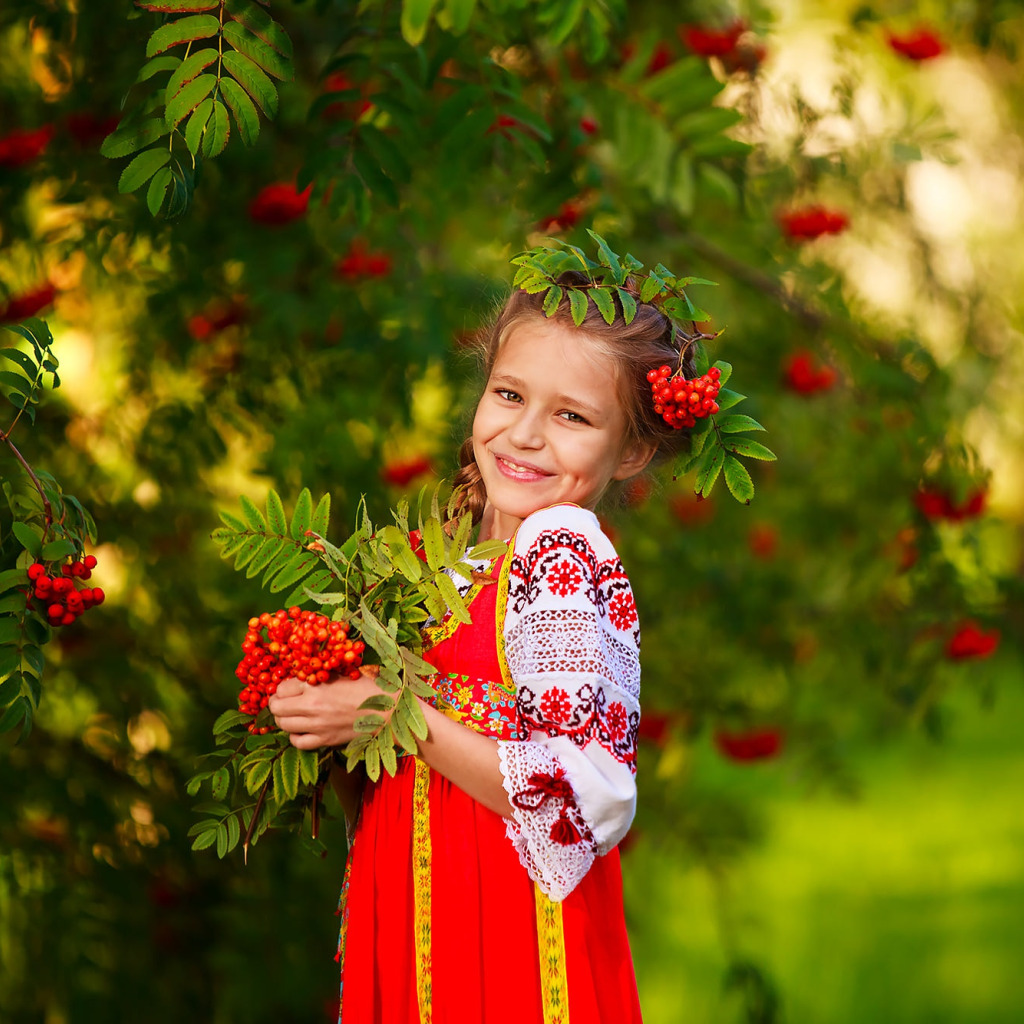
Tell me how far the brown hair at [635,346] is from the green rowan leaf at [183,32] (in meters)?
0.54

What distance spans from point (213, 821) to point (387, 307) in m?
1.48

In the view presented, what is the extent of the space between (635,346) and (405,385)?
3.97 feet

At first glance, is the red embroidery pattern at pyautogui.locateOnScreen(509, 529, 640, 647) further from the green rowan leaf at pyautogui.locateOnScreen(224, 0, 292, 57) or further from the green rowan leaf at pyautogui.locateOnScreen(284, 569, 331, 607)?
the green rowan leaf at pyautogui.locateOnScreen(224, 0, 292, 57)

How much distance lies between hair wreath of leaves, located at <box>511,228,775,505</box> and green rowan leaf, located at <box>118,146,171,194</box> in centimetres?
49

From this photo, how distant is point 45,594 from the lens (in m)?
1.49

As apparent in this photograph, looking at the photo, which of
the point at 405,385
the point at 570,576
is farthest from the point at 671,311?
the point at 405,385

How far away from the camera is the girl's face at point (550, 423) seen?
1.57 meters

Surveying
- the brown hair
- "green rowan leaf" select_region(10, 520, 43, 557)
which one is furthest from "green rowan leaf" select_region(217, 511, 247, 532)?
the brown hair

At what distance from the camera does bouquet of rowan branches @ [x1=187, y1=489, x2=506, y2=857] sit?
4.66ft

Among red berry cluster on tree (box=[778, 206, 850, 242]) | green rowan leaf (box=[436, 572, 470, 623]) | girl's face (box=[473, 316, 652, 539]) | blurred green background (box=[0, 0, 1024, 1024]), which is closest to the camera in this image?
green rowan leaf (box=[436, 572, 470, 623])

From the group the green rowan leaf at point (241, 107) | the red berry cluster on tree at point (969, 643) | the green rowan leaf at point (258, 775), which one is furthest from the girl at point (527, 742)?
the red berry cluster on tree at point (969, 643)

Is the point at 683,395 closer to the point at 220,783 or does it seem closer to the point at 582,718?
the point at 582,718

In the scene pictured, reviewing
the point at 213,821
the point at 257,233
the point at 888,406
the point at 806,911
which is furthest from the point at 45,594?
the point at 806,911

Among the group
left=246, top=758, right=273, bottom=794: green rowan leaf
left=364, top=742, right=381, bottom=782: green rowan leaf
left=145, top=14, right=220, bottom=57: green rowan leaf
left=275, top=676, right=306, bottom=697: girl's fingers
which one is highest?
left=145, top=14, right=220, bottom=57: green rowan leaf
